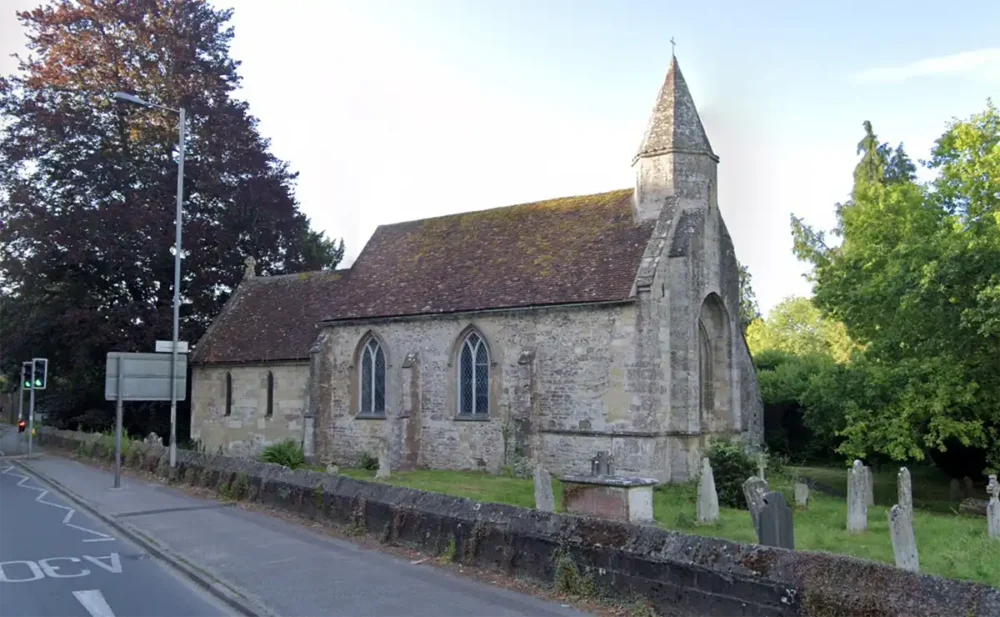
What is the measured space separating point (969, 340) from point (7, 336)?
114 ft

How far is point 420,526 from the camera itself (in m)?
11.6

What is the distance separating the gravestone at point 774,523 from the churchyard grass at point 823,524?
9.44 ft

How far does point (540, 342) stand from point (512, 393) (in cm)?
178

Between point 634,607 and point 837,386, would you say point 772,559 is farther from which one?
point 837,386

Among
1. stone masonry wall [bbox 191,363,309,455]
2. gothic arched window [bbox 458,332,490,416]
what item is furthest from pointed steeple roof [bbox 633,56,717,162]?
stone masonry wall [bbox 191,363,309,455]

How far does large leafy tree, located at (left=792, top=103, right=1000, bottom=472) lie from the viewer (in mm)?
19594

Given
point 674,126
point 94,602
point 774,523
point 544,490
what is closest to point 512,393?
point 544,490

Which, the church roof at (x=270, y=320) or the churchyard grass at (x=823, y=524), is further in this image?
the church roof at (x=270, y=320)

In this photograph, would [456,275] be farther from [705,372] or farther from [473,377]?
[705,372]

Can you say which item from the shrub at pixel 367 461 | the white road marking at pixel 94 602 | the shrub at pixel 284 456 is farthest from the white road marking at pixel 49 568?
the shrub at pixel 367 461

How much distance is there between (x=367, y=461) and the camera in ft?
84.8

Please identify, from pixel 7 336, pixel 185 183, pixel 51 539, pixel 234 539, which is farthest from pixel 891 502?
pixel 7 336

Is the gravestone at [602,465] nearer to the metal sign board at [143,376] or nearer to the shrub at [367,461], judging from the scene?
the shrub at [367,461]

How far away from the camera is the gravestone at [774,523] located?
339 inches
